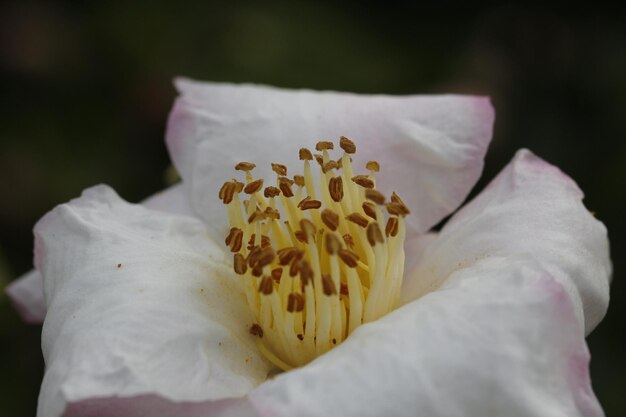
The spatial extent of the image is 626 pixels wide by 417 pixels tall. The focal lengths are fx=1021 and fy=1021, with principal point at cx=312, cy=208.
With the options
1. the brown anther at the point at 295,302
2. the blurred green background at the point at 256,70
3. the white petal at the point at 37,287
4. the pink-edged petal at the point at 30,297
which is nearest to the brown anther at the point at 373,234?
the brown anther at the point at 295,302

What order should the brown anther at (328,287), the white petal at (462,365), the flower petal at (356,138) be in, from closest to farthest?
the white petal at (462,365), the brown anther at (328,287), the flower petal at (356,138)

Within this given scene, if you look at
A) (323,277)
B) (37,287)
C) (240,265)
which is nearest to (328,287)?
(323,277)

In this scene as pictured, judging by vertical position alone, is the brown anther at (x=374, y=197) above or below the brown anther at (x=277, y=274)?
above

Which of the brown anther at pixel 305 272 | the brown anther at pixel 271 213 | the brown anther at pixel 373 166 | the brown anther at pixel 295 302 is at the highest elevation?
the brown anther at pixel 373 166

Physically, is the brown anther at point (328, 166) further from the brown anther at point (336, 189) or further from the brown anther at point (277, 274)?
the brown anther at point (277, 274)

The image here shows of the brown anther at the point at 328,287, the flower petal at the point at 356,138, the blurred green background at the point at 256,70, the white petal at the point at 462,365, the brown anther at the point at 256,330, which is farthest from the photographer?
the blurred green background at the point at 256,70

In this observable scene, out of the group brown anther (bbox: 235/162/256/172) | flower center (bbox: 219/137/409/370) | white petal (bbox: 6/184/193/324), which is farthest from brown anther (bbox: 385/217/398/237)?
white petal (bbox: 6/184/193/324)

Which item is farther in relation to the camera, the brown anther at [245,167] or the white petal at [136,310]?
the brown anther at [245,167]

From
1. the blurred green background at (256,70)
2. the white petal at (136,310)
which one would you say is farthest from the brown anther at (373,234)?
the blurred green background at (256,70)
